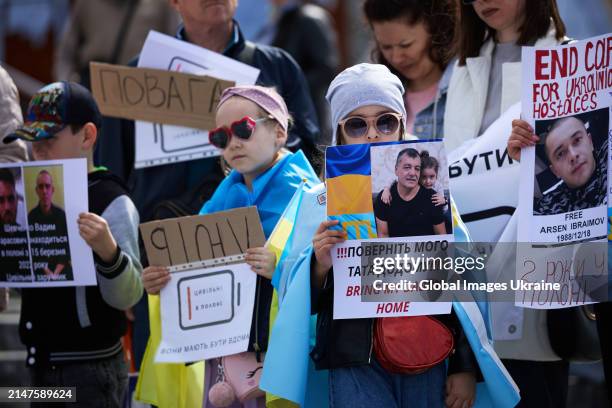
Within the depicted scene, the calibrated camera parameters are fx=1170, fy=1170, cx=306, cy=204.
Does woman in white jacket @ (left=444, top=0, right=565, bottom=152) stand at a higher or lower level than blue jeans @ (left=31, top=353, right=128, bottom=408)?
higher

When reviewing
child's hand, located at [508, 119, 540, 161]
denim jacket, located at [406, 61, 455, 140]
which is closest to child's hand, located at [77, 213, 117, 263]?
denim jacket, located at [406, 61, 455, 140]

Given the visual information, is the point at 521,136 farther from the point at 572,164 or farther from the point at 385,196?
the point at 385,196

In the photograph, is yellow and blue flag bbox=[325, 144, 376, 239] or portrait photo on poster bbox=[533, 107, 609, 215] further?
portrait photo on poster bbox=[533, 107, 609, 215]

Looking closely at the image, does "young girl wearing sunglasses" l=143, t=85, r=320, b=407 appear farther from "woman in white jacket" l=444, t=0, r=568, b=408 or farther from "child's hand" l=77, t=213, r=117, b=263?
"woman in white jacket" l=444, t=0, r=568, b=408

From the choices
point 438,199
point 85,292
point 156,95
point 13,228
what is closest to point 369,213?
point 438,199

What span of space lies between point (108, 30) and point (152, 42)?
2.02m

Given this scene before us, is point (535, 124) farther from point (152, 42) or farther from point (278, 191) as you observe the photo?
point (152, 42)

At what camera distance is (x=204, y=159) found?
18.3ft

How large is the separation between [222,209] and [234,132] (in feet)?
1.17

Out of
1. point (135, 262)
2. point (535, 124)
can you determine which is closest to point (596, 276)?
point (535, 124)

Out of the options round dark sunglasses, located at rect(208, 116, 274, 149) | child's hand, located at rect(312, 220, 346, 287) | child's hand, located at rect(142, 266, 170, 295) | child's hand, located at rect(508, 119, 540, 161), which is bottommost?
child's hand, located at rect(142, 266, 170, 295)

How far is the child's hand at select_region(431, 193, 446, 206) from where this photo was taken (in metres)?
3.89

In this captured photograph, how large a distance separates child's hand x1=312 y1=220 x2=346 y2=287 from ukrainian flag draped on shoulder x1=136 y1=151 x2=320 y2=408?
0.58 metres

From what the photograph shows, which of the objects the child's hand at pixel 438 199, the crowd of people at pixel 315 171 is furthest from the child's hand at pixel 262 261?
the child's hand at pixel 438 199
